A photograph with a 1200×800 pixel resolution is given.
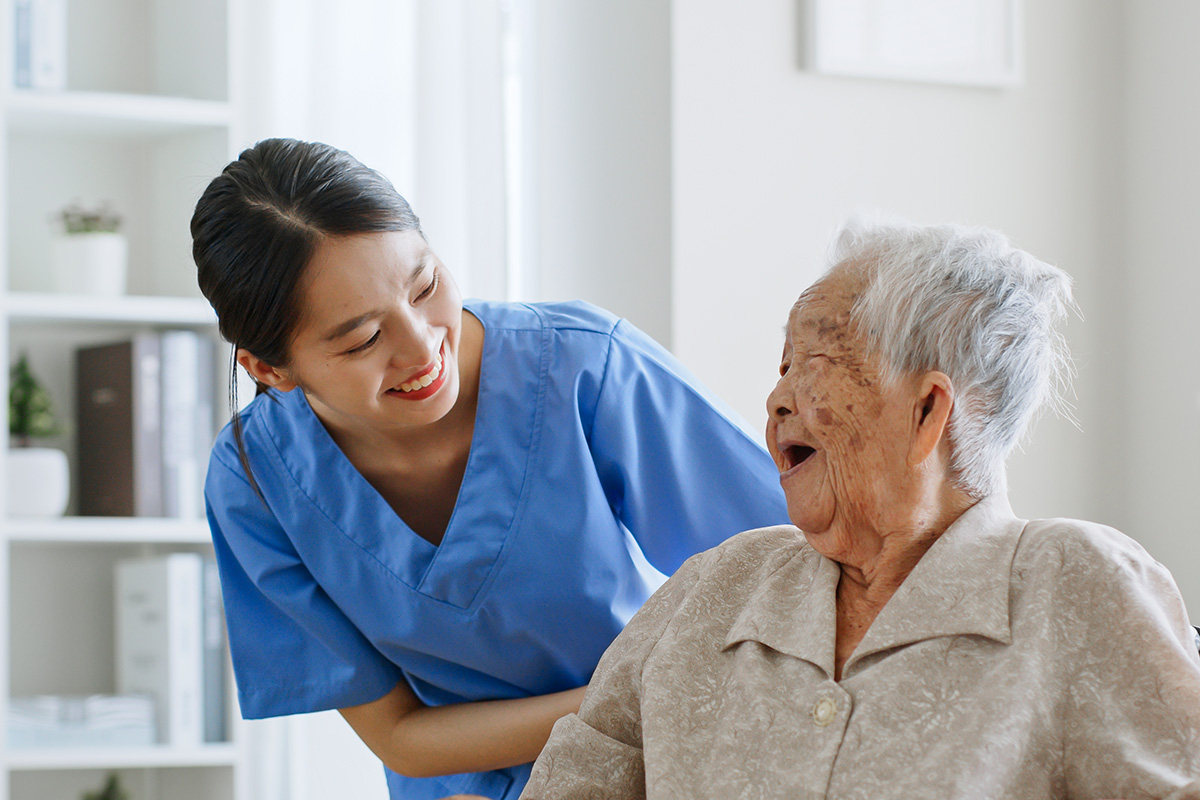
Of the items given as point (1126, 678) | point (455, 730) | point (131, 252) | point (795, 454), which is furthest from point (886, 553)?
point (131, 252)

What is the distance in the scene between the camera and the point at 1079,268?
2.47m

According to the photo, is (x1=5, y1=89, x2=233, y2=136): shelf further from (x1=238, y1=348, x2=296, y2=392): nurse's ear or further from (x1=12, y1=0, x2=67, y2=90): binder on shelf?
(x1=238, y1=348, x2=296, y2=392): nurse's ear

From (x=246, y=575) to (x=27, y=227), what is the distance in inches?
62.0

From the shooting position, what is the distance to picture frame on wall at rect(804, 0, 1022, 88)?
2283 millimetres

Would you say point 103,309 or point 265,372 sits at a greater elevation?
point 103,309

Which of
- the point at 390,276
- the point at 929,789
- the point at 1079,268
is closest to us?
the point at 929,789

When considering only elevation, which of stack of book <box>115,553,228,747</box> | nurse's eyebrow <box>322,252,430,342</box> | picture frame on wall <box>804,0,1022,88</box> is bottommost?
stack of book <box>115,553,228,747</box>

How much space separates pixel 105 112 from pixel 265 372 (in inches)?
56.3

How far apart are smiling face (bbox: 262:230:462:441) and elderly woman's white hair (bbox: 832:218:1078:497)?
48 centimetres

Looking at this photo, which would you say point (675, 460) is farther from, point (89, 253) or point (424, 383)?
point (89, 253)

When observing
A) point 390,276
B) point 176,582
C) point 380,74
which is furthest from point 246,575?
point 380,74

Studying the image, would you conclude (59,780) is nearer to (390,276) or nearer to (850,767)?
(390,276)

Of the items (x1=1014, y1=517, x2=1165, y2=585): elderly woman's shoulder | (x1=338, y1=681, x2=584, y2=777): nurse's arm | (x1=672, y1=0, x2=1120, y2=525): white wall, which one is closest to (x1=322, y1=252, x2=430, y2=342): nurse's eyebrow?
(x1=338, y1=681, x2=584, y2=777): nurse's arm

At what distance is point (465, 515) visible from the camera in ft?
4.94
